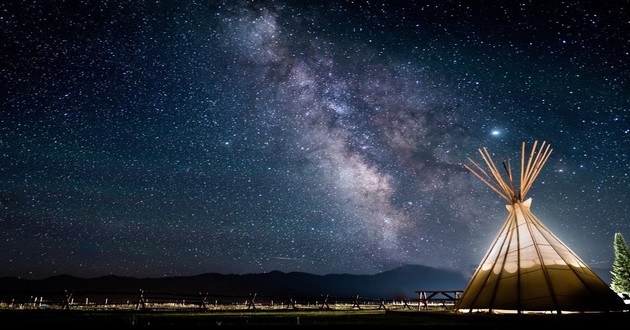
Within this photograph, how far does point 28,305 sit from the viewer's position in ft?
68.6

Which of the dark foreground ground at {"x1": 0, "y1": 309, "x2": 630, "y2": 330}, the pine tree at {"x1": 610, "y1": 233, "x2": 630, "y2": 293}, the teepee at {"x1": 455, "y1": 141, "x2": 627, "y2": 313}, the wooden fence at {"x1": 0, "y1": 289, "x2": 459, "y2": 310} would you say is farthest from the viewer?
the pine tree at {"x1": 610, "y1": 233, "x2": 630, "y2": 293}

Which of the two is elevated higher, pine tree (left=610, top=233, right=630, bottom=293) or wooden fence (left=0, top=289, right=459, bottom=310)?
pine tree (left=610, top=233, right=630, bottom=293)

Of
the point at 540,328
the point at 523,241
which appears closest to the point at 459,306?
the point at 523,241

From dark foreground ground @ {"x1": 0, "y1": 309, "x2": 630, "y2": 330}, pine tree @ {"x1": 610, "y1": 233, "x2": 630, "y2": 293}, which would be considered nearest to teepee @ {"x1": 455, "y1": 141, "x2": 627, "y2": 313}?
dark foreground ground @ {"x1": 0, "y1": 309, "x2": 630, "y2": 330}

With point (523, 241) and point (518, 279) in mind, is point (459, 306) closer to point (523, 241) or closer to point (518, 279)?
point (518, 279)

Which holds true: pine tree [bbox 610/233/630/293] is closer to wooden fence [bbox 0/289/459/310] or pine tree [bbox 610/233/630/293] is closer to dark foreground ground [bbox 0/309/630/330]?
wooden fence [bbox 0/289/459/310]

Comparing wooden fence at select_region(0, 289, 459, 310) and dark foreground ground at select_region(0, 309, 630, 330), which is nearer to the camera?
→ dark foreground ground at select_region(0, 309, 630, 330)

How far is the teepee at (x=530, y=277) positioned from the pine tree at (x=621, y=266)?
2541 cm

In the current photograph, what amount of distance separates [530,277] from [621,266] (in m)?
28.7

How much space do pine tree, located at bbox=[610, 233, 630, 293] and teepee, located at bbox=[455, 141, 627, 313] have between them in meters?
25.4

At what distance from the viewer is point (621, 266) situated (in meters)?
31.2

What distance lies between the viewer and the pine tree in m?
30.5

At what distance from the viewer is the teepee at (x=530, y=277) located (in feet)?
34.8

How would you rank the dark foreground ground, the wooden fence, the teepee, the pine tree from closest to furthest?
the dark foreground ground → the teepee → the wooden fence → the pine tree
